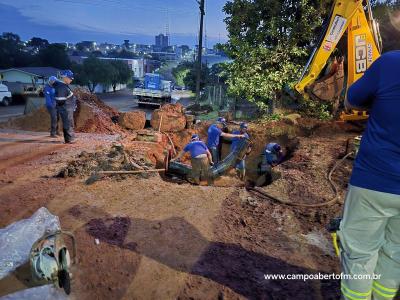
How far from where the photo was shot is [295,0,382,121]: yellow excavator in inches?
A: 301

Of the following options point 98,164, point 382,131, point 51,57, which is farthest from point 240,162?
point 51,57

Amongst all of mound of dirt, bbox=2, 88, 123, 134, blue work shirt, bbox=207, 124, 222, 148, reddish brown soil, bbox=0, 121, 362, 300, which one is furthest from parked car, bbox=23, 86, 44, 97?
reddish brown soil, bbox=0, 121, 362, 300

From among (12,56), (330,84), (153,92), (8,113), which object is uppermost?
(12,56)

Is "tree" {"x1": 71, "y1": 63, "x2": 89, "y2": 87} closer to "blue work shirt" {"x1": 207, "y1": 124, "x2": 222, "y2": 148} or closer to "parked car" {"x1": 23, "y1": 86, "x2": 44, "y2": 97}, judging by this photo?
"parked car" {"x1": 23, "y1": 86, "x2": 44, "y2": 97}

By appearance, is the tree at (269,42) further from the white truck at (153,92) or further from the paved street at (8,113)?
the white truck at (153,92)

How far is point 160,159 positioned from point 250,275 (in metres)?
6.78

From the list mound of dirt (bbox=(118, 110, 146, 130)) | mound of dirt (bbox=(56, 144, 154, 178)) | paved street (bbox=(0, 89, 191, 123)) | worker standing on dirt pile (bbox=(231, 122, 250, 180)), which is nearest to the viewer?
mound of dirt (bbox=(56, 144, 154, 178))

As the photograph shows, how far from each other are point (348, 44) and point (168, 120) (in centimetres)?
714

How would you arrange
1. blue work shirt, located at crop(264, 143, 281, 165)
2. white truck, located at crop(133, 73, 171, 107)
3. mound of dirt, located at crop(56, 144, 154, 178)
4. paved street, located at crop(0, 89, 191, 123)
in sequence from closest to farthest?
mound of dirt, located at crop(56, 144, 154, 178) → blue work shirt, located at crop(264, 143, 281, 165) → paved street, located at crop(0, 89, 191, 123) → white truck, located at crop(133, 73, 171, 107)

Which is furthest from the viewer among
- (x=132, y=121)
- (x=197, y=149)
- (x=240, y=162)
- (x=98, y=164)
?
(x=132, y=121)

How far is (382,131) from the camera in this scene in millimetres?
2115

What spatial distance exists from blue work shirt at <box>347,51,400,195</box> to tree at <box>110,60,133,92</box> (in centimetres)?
5489

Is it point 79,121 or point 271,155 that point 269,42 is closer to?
point 271,155

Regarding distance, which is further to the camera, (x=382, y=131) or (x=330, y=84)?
(x=330, y=84)
